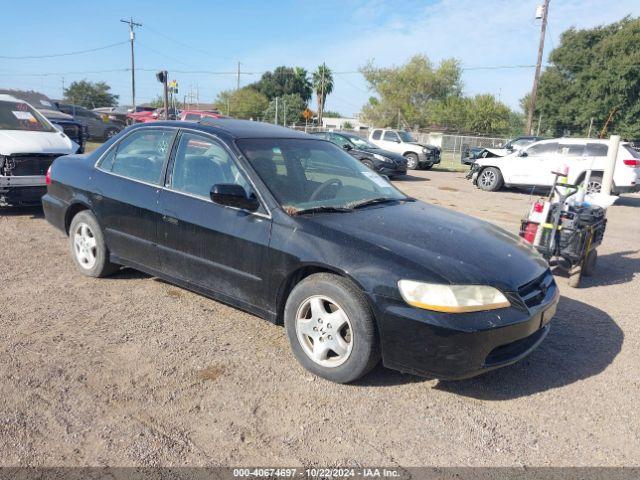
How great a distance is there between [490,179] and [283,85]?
67.7 m

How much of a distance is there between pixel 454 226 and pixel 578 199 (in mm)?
2976

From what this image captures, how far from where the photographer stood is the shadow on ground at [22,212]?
7636 mm

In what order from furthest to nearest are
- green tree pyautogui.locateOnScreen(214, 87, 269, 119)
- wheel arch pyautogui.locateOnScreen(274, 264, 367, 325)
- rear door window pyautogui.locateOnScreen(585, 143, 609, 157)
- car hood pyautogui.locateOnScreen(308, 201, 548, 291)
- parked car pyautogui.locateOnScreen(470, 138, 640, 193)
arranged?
green tree pyautogui.locateOnScreen(214, 87, 269, 119), rear door window pyautogui.locateOnScreen(585, 143, 609, 157), parked car pyautogui.locateOnScreen(470, 138, 640, 193), wheel arch pyautogui.locateOnScreen(274, 264, 367, 325), car hood pyautogui.locateOnScreen(308, 201, 548, 291)

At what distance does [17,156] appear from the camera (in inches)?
276

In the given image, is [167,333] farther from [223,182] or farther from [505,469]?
[505,469]

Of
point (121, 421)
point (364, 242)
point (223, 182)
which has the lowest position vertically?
point (121, 421)

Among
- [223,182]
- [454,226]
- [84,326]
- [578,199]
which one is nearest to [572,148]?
[578,199]

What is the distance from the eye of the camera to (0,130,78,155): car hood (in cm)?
705

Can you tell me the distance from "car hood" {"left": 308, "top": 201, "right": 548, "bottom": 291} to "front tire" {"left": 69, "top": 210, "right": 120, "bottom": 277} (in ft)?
7.92

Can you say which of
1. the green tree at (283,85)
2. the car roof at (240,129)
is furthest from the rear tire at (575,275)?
the green tree at (283,85)

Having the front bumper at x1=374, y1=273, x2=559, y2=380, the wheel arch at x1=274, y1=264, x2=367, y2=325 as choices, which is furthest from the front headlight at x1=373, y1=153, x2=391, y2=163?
the front bumper at x1=374, y1=273, x2=559, y2=380

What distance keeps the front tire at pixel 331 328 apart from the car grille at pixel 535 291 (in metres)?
0.97

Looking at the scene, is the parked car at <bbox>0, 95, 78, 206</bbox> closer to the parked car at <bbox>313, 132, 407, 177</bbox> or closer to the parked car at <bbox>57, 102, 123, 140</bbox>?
the parked car at <bbox>313, 132, 407, 177</bbox>

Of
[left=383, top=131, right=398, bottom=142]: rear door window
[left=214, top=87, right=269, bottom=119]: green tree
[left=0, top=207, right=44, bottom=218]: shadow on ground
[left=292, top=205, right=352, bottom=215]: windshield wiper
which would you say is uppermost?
[left=214, top=87, right=269, bottom=119]: green tree
